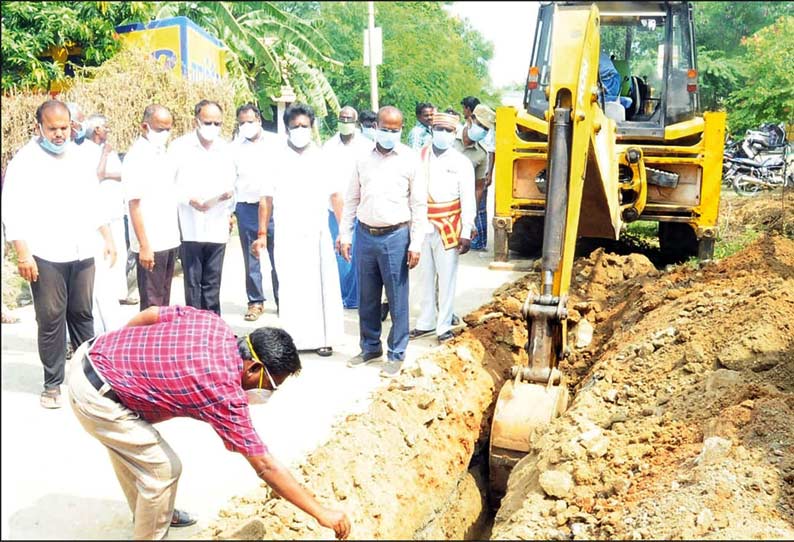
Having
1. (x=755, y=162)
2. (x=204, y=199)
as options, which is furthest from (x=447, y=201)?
(x=755, y=162)

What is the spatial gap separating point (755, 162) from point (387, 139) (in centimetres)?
1076

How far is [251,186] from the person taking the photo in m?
7.55

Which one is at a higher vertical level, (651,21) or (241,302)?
(651,21)

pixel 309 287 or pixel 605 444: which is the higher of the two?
pixel 309 287

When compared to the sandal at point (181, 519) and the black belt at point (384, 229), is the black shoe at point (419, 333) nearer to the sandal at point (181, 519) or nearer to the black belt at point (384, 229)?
the black belt at point (384, 229)

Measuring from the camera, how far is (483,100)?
39.2 feet

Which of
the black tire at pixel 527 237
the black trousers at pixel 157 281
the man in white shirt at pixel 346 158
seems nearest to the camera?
the black trousers at pixel 157 281

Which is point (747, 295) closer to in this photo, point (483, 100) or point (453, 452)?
point (453, 452)

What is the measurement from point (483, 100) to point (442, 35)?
3693 millimetres

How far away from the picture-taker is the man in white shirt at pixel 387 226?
20.1 feet

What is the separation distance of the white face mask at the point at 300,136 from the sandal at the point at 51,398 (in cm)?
250

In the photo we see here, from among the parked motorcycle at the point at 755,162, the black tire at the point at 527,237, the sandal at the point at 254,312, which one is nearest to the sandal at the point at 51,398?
the sandal at the point at 254,312

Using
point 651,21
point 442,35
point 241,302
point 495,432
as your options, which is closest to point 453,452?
point 495,432

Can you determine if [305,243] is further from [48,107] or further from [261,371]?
[261,371]
